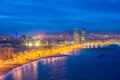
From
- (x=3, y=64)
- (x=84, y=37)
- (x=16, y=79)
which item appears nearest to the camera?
(x=16, y=79)

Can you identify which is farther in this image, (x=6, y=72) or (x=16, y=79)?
(x=6, y=72)

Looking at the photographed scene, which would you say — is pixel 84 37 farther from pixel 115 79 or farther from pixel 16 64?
pixel 115 79

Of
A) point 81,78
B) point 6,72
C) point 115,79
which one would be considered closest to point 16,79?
point 6,72

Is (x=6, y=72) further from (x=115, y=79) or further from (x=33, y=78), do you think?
(x=115, y=79)

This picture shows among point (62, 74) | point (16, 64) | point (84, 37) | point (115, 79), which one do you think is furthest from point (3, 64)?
point (84, 37)

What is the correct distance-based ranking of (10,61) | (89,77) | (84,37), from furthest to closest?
(84,37) < (10,61) < (89,77)

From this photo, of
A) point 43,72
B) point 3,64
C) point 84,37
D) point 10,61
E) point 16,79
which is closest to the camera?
point 16,79

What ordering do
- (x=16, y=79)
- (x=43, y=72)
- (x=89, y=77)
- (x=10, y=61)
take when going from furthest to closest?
(x=10, y=61) < (x=43, y=72) < (x=89, y=77) < (x=16, y=79)

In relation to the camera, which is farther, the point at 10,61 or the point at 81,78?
the point at 10,61
